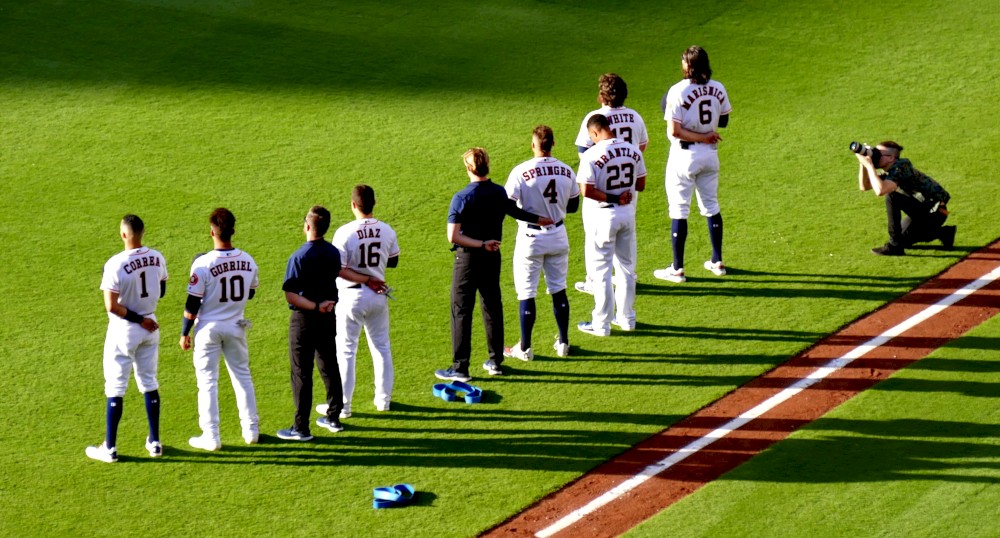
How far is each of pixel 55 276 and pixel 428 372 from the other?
376 cm

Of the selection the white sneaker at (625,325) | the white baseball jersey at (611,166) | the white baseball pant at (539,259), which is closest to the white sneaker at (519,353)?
the white baseball pant at (539,259)

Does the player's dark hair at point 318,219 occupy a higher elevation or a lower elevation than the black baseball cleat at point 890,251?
higher

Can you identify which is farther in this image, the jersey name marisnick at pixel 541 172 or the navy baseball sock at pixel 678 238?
the navy baseball sock at pixel 678 238

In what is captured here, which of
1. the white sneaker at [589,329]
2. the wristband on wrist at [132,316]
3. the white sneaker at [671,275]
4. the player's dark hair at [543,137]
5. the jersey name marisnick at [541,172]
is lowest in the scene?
the white sneaker at [589,329]

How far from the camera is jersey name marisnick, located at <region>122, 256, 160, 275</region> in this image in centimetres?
905

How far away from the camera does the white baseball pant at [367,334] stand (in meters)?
9.71

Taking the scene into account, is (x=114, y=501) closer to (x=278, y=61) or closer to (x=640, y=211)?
(x=640, y=211)

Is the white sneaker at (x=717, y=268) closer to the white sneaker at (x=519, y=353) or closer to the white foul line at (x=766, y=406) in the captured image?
the white foul line at (x=766, y=406)

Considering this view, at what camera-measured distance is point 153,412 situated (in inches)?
371

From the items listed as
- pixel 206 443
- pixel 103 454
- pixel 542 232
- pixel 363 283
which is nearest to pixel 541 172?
pixel 542 232

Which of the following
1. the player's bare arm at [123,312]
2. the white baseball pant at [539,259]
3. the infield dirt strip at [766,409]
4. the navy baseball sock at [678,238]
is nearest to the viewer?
the infield dirt strip at [766,409]

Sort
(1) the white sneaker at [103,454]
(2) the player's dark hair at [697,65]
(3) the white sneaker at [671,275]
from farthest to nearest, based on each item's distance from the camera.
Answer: (3) the white sneaker at [671,275] → (2) the player's dark hair at [697,65] → (1) the white sneaker at [103,454]

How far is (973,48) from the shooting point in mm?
16312

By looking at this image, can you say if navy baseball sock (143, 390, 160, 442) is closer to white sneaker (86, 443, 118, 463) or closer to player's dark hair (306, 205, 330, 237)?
white sneaker (86, 443, 118, 463)
